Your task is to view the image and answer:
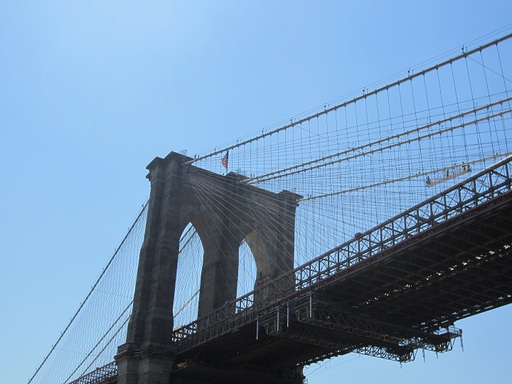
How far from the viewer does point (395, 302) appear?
1639 inches

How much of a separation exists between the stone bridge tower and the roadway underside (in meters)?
2.94

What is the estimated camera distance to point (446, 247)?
34938 millimetres

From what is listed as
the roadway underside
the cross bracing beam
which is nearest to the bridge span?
the roadway underside

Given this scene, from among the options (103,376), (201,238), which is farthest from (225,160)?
(103,376)

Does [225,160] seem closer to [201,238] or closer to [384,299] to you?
[201,238]

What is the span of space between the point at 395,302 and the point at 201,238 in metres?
23.0

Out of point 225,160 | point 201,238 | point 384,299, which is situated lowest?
point 384,299

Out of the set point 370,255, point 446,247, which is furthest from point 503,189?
point 370,255

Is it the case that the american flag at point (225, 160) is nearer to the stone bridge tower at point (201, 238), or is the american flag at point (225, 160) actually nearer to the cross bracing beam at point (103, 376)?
the stone bridge tower at point (201, 238)

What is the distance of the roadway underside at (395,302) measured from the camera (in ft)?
111

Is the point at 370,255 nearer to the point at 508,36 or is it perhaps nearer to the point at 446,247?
the point at 446,247

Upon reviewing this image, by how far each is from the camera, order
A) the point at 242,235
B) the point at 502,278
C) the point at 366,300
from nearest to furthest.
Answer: the point at 502,278 → the point at 366,300 → the point at 242,235

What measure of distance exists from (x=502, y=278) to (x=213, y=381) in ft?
81.6

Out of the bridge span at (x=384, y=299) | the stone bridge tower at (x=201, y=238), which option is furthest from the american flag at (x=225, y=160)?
the bridge span at (x=384, y=299)
